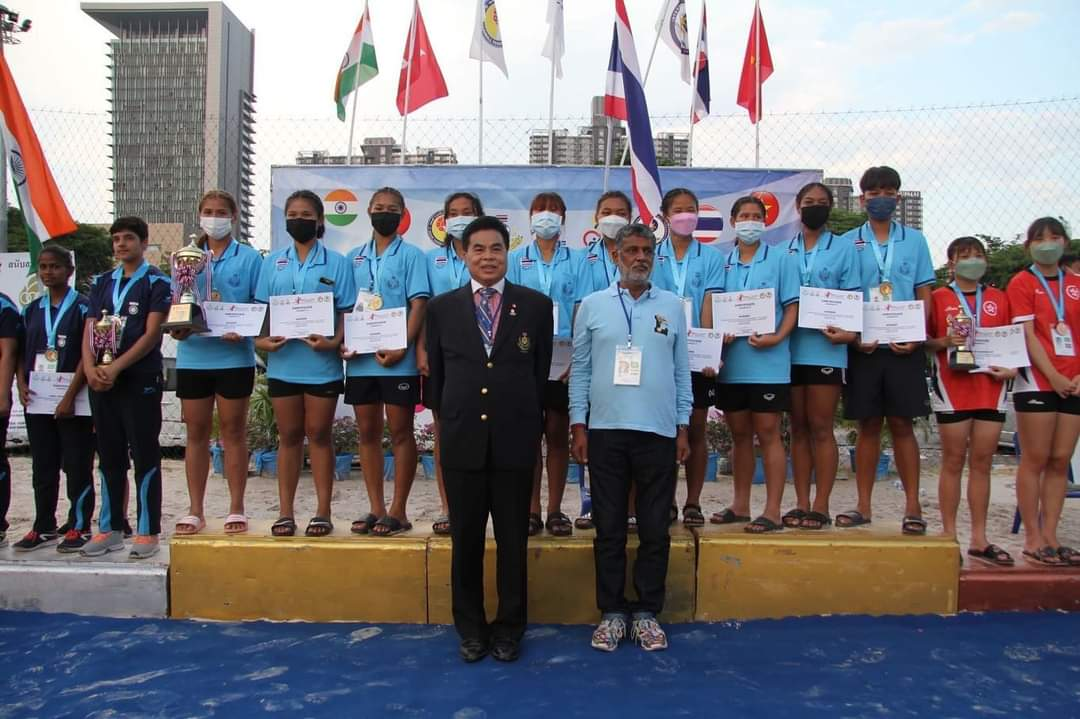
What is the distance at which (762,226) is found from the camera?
455 centimetres

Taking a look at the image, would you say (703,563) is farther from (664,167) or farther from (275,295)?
(664,167)

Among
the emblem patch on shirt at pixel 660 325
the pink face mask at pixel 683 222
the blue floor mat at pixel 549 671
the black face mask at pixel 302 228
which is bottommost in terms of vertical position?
the blue floor mat at pixel 549 671

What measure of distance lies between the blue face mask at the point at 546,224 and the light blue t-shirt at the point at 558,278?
0.40 feet

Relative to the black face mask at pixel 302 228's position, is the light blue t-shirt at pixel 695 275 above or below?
below

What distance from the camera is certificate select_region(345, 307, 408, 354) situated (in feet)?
14.0

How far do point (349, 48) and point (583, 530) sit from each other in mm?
7550

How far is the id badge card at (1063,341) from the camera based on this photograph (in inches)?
169

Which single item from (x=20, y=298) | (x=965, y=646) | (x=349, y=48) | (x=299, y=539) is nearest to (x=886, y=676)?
(x=965, y=646)

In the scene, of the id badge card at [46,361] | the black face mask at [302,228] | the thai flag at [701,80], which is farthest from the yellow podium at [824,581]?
the thai flag at [701,80]

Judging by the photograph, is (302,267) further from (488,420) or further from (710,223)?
(710,223)

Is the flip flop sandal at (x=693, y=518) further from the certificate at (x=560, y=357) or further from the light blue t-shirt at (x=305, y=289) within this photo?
the light blue t-shirt at (x=305, y=289)

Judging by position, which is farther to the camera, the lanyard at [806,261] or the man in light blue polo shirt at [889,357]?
the lanyard at [806,261]

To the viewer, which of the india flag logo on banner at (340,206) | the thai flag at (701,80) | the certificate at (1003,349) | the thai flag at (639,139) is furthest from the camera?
the thai flag at (701,80)

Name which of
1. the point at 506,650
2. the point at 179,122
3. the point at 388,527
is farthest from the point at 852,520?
the point at 179,122
